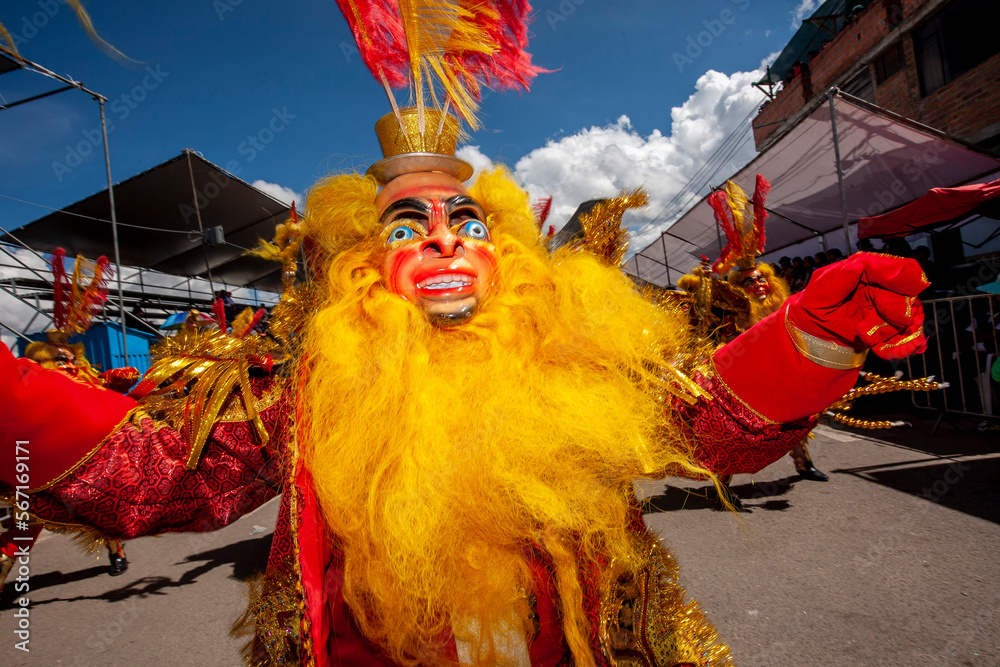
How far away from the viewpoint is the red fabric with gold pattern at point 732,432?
102 centimetres

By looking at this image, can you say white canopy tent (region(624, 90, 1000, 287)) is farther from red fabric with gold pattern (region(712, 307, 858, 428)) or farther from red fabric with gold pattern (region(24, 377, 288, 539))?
red fabric with gold pattern (region(24, 377, 288, 539))

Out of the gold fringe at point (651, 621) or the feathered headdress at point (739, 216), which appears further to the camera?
the feathered headdress at point (739, 216)

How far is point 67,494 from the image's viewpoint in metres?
1.02

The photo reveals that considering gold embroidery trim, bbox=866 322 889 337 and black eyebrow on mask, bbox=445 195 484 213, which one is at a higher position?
black eyebrow on mask, bbox=445 195 484 213

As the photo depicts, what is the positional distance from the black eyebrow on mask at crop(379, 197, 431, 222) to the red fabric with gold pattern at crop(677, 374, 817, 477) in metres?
0.84

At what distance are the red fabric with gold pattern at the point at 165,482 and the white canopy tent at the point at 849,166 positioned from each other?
3.33 meters

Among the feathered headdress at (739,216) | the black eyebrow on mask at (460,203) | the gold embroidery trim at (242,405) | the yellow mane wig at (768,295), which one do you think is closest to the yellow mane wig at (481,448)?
the gold embroidery trim at (242,405)

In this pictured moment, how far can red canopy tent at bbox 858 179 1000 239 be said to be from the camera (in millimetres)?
4621

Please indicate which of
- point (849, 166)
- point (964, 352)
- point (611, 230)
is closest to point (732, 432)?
point (611, 230)

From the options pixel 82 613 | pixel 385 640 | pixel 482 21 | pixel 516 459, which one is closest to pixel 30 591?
pixel 82 613

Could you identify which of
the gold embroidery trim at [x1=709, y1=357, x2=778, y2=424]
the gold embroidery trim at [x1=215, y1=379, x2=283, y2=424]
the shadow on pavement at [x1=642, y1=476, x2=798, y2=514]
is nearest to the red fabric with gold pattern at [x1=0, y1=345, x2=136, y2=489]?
the gold embroidery trim at [x1=215, y1=379, x2=283, y2=424]

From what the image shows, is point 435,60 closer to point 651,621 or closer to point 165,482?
point 165,482

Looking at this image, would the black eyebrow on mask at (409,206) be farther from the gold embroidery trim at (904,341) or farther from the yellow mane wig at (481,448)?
the gold embroidery trim at (904,341)

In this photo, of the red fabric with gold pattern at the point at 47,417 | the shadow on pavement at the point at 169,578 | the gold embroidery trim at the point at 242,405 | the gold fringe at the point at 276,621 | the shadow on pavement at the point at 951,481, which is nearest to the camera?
the red fabric with gold pattern at the point at 47,417
